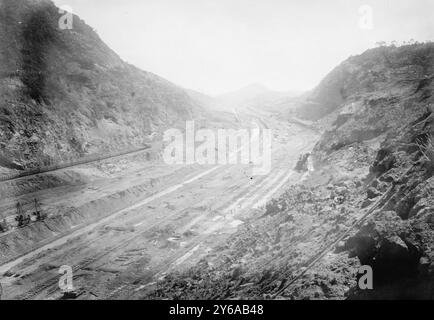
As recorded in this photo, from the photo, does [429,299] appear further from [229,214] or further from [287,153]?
[287,153]

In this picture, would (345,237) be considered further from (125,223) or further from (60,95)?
(60,95)

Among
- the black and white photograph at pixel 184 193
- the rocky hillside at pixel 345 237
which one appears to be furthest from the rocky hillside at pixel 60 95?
the rocky hillside at pixel 345 237

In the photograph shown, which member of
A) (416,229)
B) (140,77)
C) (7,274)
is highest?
(140,77)

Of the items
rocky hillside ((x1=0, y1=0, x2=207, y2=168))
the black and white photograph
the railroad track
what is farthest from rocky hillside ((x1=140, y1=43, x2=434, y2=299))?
rocky hillside ((x1=0, y1=0, x2=207, y2=168))

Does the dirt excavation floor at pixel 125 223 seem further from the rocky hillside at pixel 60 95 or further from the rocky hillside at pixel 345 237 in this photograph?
the rocky hillside at pixel 60 95

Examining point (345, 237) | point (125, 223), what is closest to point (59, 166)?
point (125, 223)
